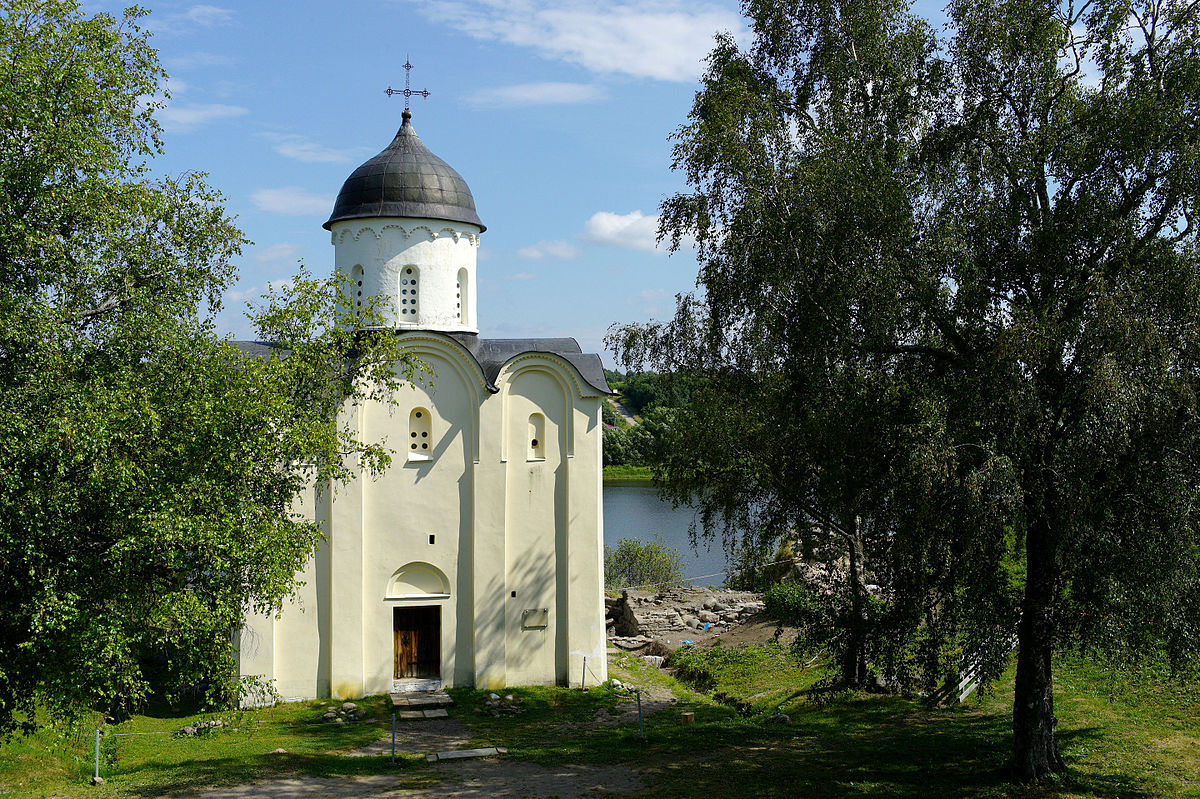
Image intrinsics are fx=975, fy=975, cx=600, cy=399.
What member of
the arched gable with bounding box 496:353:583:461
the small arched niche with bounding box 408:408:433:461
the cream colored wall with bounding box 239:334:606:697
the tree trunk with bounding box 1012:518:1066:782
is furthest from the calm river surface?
the tree trunk with bounding box 1012:518:1066:782

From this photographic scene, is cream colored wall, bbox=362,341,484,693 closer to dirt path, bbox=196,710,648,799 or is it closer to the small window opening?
the small window opening

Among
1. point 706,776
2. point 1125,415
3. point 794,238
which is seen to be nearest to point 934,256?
point 794,238

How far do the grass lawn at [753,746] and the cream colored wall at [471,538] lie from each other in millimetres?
757

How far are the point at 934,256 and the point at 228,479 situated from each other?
7.69 metres

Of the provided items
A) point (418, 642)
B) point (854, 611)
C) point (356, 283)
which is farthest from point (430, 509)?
point (854, 611)

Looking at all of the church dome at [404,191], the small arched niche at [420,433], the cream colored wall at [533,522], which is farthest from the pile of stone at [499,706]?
the church dome at [404,191]

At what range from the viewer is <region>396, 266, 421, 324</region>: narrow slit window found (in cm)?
1805

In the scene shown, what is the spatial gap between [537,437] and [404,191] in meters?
5.23

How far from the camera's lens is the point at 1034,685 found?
34.4 ft

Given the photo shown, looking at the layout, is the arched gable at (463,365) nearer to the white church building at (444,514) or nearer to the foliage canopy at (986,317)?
the white church building at (444,514)

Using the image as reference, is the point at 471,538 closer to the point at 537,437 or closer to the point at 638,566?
the point at 537,437

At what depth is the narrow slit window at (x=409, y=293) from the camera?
1805cm

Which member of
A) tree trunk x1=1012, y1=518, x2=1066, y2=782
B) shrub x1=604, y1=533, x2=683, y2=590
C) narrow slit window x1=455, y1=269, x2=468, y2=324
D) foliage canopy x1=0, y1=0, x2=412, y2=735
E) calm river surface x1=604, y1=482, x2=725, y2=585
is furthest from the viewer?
calm river surface x1=604, y1=482, x2=725, y2=585

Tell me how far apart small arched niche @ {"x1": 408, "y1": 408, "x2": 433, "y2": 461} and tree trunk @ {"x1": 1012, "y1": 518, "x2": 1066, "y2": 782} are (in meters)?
10.2
